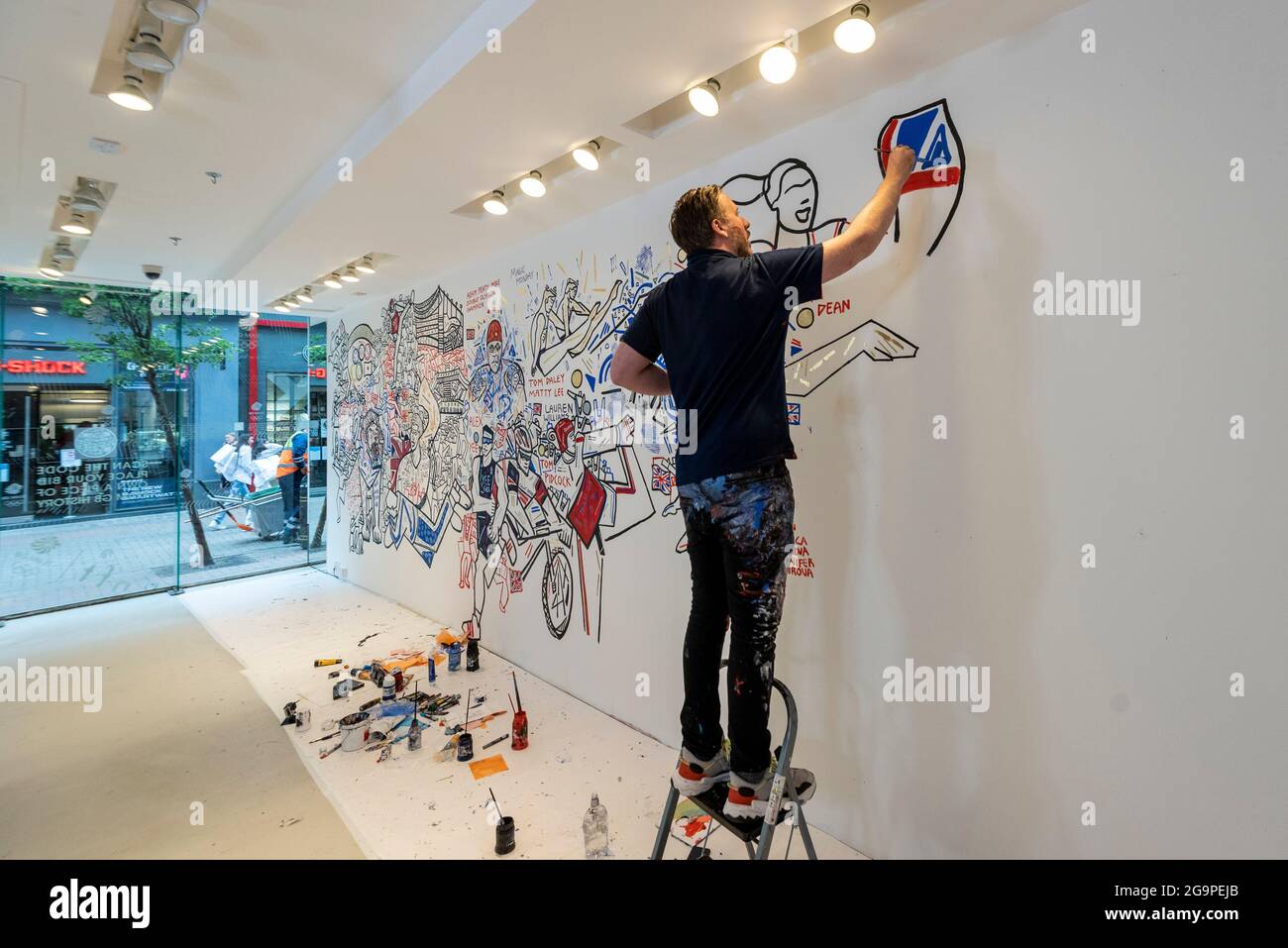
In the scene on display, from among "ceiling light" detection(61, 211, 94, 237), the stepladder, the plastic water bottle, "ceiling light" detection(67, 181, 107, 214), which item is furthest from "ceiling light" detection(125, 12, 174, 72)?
the plastic water bottle

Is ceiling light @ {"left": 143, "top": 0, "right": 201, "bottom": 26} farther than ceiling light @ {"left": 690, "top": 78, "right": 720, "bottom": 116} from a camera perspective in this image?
No

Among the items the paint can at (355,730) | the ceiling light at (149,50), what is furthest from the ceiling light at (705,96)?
the paint can at (355,730)

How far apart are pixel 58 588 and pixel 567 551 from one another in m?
4.50

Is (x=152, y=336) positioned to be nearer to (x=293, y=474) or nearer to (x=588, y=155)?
(x=293, y=474)

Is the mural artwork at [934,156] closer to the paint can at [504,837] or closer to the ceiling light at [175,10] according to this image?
the ceiling light at [175,10]

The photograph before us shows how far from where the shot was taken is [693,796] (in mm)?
1413

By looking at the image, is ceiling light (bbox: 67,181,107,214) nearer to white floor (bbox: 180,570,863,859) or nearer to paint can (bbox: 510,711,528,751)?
white floor (bbox: 180,570,863,859)

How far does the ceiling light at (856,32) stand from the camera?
56.2 inches

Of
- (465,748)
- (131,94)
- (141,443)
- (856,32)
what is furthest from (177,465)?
(856,32)

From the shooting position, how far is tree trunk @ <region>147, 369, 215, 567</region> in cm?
479

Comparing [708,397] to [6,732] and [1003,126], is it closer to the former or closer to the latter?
[1003,126]

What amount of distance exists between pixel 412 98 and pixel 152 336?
4.40 m

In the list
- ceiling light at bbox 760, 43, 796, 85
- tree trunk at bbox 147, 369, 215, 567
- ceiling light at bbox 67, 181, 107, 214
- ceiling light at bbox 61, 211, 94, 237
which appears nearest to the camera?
ceiling light at bbox 760, 43, 796, 85

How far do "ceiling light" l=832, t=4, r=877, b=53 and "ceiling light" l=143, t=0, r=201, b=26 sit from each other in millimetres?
1825
